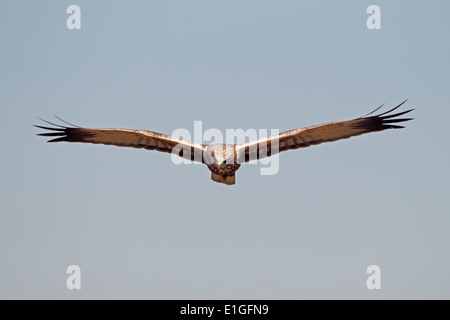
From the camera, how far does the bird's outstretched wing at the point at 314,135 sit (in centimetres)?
2048

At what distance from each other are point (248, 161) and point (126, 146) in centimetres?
316

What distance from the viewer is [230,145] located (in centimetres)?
2083

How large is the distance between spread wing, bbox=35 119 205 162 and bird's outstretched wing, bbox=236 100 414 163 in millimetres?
1238

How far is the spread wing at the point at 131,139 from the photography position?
2123 cm

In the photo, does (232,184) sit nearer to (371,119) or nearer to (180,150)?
(180,150)

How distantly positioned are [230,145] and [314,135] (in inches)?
80.5

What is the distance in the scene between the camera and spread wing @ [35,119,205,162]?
2123 centimetres

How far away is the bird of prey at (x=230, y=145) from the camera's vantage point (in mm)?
20609

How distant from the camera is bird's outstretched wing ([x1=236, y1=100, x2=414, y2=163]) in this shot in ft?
67.2

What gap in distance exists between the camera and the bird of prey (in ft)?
67.6

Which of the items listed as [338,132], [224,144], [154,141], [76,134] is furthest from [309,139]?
[76,134]

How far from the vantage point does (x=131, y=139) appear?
858 inches

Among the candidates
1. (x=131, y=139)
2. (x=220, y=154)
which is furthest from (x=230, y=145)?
(x=131, y=139)

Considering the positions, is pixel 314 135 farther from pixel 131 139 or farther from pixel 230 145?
pixel 131 139
